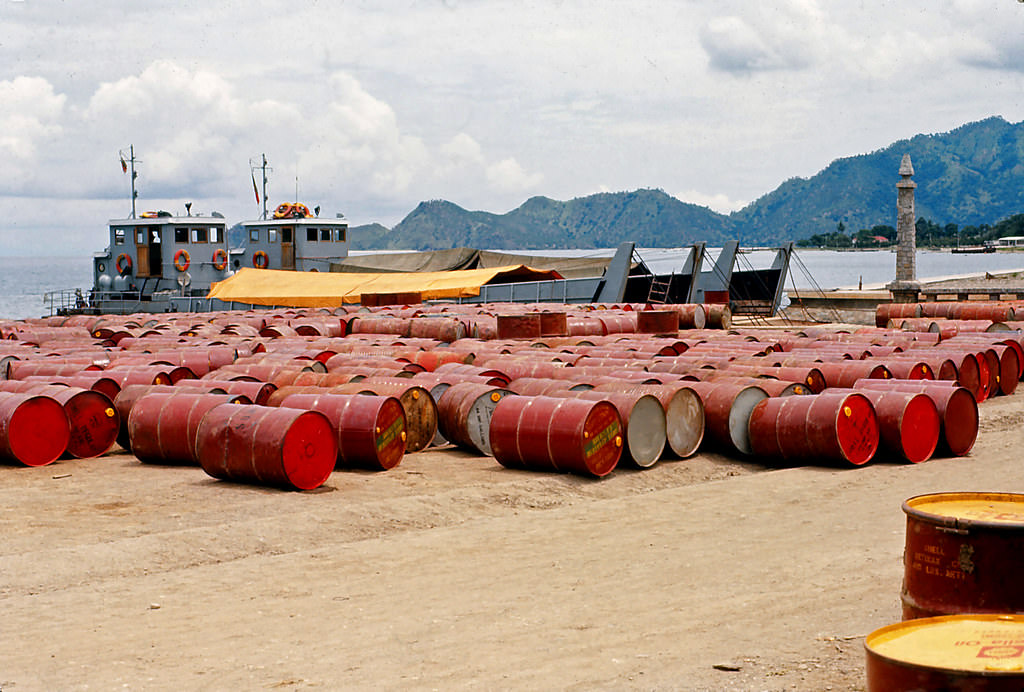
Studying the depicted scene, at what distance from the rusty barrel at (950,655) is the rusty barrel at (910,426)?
367 inches

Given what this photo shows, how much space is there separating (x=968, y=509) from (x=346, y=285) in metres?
41.4

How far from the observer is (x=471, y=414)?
14664 mm

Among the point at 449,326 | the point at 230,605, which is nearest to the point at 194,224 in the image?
the point at 449,326

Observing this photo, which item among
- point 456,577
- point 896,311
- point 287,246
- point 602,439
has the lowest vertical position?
point 456,577

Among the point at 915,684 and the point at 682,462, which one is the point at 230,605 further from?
the point at 682,462

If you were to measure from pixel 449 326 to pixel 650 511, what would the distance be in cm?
Result: 1596

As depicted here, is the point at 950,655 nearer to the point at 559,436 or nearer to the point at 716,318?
the point at 559,436

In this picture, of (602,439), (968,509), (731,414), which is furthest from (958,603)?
(731,414)

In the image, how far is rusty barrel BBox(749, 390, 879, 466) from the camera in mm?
13453

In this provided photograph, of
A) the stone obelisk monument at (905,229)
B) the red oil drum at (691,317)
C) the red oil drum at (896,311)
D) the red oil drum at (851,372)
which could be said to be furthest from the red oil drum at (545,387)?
the stone obelisk monument at (905,229)

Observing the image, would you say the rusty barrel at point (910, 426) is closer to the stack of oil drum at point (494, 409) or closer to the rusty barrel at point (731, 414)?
the stack of oil drum at point (494, 409)

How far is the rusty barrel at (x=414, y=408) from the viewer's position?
1484 centimetres

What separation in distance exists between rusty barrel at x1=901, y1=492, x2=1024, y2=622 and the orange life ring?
156 feet

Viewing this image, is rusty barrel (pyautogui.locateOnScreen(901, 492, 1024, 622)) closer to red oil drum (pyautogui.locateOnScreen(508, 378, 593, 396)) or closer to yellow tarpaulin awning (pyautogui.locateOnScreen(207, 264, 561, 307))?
red oil drum (pyautogui.locateOnScreen(508, 378, 593, 396))
